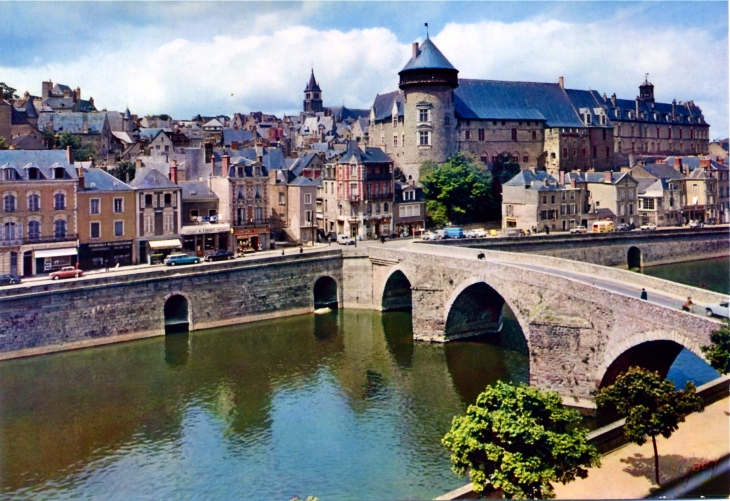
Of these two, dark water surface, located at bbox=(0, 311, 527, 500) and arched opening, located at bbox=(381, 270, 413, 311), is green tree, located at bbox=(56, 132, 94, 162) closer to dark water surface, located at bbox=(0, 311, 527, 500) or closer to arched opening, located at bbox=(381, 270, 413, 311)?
dark water surface, located at bbox=(0, 311, 527, 500)

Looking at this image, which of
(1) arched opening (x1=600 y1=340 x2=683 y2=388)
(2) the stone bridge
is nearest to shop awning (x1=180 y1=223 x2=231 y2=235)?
(2) the stone bridge

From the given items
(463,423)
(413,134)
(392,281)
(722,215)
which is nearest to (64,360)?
(392,281)

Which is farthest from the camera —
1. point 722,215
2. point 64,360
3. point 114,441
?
point 722,215

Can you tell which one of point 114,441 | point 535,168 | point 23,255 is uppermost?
point 535,168

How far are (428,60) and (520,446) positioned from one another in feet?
172

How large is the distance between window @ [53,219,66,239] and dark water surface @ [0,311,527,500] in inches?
334

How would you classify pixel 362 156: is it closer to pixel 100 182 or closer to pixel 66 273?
pixel 100 182

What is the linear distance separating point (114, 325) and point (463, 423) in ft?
78.9

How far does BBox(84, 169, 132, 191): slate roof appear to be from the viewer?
4200 cm

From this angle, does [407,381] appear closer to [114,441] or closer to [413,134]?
[114,441]

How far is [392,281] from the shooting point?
144 feet

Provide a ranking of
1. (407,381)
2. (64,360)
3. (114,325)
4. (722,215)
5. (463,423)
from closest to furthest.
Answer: (463,423) → (407,381) → (64,360) → (114,325) → (722,215)

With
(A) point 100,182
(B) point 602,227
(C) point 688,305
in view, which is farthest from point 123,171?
(C) point 688,305

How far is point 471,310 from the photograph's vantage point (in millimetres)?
37594
